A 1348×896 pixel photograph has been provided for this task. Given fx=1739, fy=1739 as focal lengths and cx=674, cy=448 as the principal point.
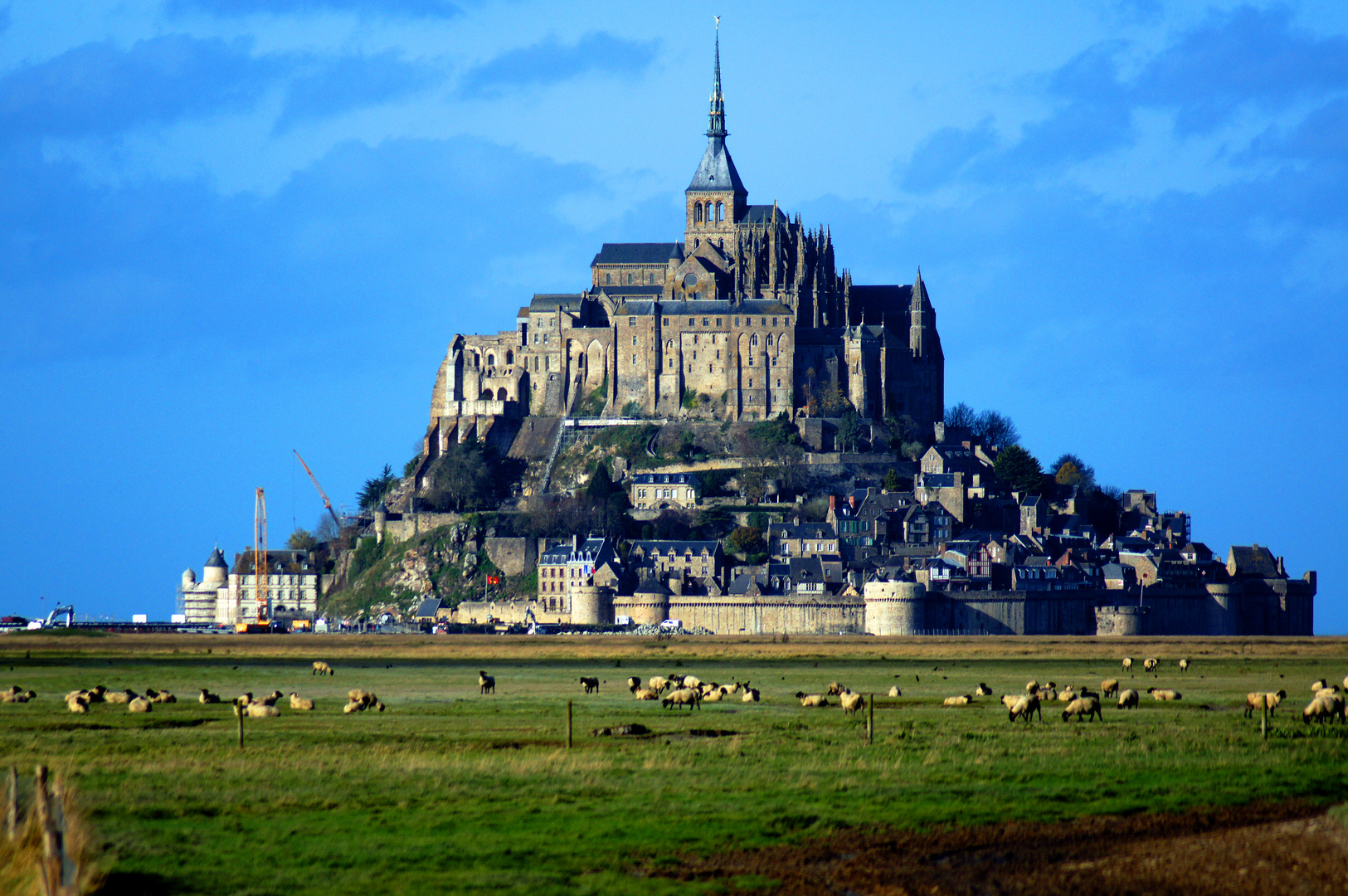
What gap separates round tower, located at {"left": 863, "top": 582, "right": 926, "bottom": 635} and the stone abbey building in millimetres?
26410

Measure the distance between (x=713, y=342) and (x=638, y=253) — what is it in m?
15.5

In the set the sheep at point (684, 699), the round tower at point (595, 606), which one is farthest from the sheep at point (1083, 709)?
the round tower at point (595, 606)

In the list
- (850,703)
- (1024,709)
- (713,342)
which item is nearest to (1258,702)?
(1024,709)

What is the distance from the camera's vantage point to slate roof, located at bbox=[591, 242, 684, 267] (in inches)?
5512

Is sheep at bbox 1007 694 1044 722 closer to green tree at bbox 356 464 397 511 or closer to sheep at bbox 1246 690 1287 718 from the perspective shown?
sheep at bbox 1246 690 1287 718

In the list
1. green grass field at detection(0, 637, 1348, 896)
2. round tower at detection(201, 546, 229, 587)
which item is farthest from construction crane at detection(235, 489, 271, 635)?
green grass field at detection(0, 637, 1348, 896)

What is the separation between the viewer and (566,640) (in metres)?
96.6

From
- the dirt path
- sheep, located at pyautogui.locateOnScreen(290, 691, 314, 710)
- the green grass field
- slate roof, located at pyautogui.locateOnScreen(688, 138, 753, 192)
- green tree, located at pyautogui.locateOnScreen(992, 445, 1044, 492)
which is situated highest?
slate roof, located at pyautogui.locateOnScreen(688, 138, 753, 192)

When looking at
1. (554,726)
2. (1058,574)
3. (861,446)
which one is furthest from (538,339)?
(554,726)

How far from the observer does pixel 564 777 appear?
1096 inches

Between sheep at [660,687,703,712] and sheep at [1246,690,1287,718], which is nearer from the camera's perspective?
sheep at [1246,690,1287,718]

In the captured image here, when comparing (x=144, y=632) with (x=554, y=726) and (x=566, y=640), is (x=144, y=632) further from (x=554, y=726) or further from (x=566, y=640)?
(x=554, y=726)

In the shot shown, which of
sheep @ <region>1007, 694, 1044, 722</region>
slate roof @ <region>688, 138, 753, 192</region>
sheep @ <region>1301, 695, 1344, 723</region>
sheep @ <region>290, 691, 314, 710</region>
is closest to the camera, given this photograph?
sheep @ <region>1301, 695, 1344, 723</region>

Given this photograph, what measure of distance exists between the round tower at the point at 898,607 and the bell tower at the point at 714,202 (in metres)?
43.8
